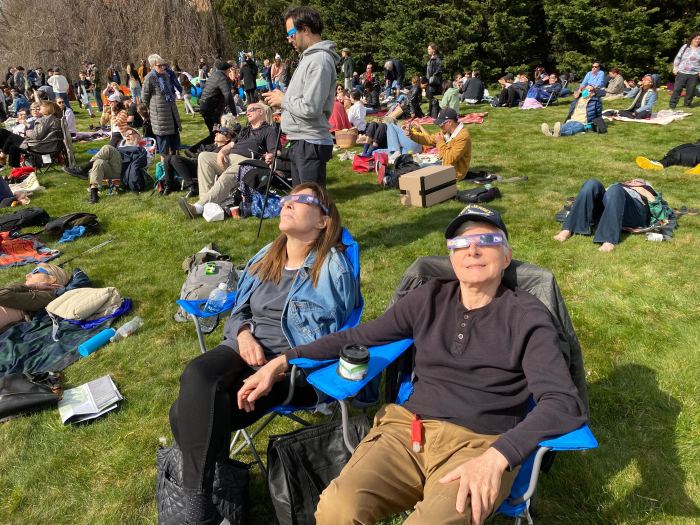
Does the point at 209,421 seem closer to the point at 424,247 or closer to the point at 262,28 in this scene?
the point at 424,247

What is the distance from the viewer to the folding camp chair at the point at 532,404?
1.96 meters

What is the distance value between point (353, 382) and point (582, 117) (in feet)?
38.3

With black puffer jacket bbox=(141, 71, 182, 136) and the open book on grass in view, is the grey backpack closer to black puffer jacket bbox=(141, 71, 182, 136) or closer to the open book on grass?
the open book on grass

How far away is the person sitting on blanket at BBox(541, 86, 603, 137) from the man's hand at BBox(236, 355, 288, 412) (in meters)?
11.1

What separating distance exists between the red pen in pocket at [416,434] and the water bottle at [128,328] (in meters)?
3.29

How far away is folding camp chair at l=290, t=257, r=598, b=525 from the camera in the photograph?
1957 mm

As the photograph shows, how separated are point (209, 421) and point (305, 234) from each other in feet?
3.88

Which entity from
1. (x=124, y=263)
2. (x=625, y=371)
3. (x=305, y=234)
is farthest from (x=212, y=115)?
(x=625, y=371)

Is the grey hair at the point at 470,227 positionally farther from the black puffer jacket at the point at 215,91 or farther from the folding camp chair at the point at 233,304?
the black puffer jacket at the point at 215,91

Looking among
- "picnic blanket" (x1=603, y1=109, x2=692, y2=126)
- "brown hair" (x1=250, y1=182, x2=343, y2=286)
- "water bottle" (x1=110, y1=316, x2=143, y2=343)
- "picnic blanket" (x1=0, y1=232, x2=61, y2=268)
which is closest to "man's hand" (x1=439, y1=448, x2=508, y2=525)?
"brown hair" (x1=250, y1=182, x2=343, y2=286)

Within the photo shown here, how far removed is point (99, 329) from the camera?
473cm

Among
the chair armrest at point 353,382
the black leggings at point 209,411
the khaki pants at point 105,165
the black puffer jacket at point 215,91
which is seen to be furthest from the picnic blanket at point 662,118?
the black leggings at point 209,411

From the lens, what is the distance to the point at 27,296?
16.0 ft

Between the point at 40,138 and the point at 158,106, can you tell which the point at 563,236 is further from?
the point at 40,138
